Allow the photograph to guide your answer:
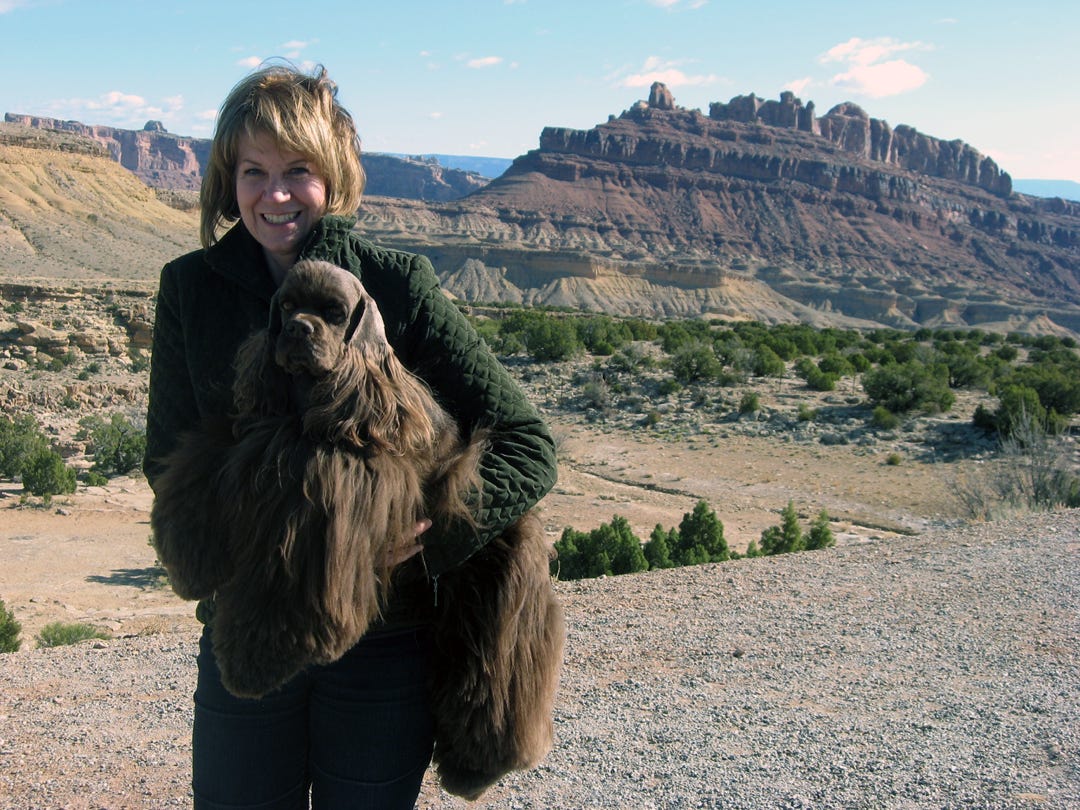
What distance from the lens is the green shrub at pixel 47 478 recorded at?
16.3 m

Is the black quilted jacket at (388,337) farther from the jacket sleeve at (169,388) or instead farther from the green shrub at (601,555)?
the green shrub at (601,555)

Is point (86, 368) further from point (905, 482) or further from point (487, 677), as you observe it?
point (487, 677)

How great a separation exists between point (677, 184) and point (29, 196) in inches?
3413

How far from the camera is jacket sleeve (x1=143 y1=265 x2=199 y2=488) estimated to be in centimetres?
212

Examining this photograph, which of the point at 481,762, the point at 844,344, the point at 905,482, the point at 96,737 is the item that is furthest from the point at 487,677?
the point at 844,344

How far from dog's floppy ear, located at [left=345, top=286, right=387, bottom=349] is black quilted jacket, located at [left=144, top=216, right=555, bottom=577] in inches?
6.5

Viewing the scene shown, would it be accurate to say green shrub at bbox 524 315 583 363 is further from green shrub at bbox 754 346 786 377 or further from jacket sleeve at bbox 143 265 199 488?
jacket sleeve at bbox 143 265 199 488

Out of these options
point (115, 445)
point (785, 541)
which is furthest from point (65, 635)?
point (115, 445)

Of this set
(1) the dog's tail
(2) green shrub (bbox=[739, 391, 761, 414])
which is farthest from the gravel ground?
(2) green shrub (bbox=[739, 391, 761, 414])

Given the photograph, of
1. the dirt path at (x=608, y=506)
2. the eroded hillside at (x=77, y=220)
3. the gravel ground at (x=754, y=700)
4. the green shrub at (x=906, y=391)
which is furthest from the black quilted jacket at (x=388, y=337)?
the eroded hillside at (x=77, y=220)

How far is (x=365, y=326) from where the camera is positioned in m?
1.79

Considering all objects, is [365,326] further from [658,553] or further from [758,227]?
[758,227]

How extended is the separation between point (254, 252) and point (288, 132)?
27 centimetres

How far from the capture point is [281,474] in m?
1.66
